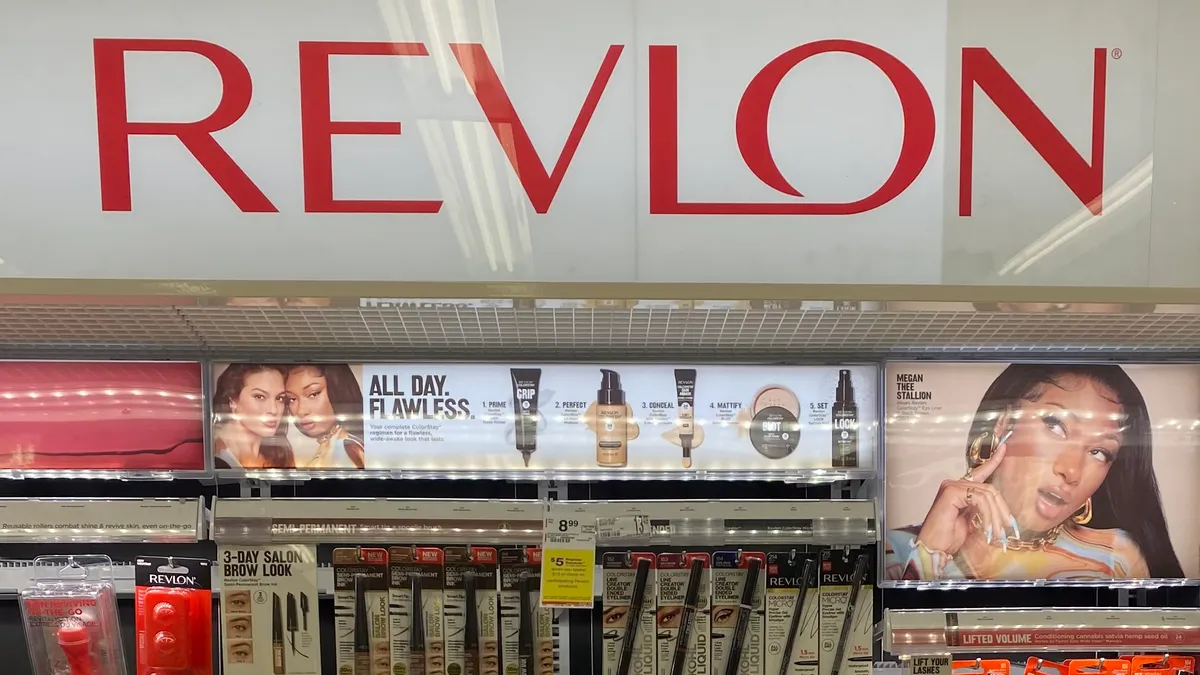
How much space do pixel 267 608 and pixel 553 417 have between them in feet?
2.37

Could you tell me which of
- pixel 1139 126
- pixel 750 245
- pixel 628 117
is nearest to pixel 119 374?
pixel 628 117

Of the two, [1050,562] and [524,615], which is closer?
[524,615]

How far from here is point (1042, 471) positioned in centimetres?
167

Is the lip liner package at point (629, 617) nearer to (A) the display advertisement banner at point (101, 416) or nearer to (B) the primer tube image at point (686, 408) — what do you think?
(B) the primer tube image at point (686, 408)

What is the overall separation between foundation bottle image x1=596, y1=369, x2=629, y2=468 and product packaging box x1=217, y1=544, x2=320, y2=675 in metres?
0.68

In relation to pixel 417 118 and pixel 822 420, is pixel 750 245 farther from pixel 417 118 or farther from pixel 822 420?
pixel 417 118

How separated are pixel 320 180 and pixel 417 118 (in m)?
0.30

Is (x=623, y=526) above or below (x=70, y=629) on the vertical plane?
above

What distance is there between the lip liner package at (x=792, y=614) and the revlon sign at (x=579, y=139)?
0.75 m

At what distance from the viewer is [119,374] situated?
5.42 feet

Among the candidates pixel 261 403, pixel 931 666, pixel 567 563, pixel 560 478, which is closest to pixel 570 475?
pixel 560 478

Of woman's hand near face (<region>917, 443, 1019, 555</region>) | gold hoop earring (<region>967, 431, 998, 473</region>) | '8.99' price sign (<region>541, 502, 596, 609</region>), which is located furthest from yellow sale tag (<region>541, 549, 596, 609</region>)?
gold hoop earring (<region>967, 431, 998, 473</region>)

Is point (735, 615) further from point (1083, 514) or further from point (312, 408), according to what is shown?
point (312, 408)

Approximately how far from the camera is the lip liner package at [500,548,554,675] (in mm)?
1454
